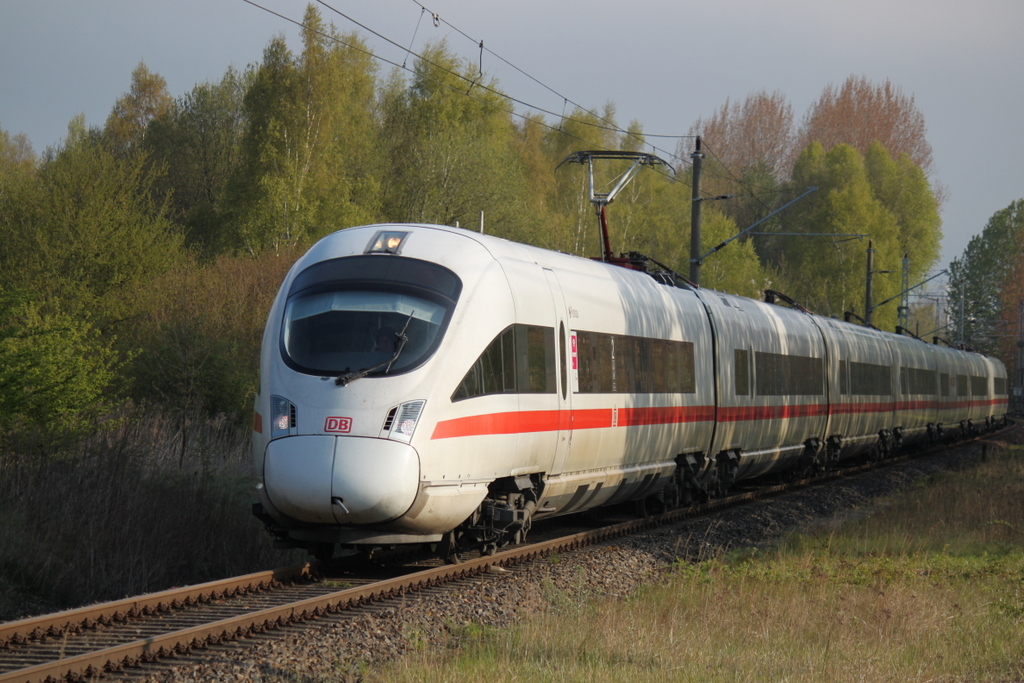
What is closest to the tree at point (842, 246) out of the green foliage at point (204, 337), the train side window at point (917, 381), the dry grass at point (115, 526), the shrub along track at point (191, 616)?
the train side window at point (917, 381)

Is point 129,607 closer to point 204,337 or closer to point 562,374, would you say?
point 562,374

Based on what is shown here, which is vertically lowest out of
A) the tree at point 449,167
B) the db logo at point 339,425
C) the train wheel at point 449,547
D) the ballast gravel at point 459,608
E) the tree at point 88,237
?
the ballast gravel at point 459,608

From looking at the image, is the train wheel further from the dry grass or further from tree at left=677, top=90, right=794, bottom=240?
tree at left=677, top=90, right=794, bottom=240

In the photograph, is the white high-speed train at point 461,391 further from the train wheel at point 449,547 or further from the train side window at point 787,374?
the train side window at point 787,374

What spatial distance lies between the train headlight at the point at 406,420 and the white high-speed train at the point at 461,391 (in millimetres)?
12

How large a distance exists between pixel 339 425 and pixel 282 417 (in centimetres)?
61

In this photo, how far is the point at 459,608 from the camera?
8.78 metres

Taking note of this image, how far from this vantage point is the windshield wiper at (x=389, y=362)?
9250 millimetres

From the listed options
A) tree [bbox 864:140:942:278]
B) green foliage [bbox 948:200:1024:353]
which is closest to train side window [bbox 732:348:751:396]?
tree [bbox 864:140:942:278]

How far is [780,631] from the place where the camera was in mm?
8305

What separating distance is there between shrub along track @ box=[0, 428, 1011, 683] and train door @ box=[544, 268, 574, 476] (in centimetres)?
109

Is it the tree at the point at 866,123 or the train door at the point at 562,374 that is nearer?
the train door at the point at 562,374

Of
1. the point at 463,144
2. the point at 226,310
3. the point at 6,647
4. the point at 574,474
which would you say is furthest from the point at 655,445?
the point at 463,144

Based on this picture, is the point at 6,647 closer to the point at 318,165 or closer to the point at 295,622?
the point at 295,622
